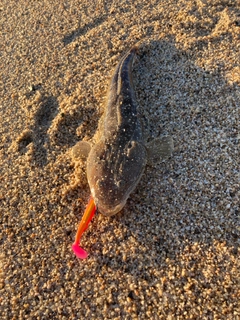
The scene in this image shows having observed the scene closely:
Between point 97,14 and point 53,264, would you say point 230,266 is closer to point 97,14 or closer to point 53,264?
point 53,264

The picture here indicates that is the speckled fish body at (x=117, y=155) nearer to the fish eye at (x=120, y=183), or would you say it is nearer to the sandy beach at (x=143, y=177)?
the fish eye at (x=120, y=183)

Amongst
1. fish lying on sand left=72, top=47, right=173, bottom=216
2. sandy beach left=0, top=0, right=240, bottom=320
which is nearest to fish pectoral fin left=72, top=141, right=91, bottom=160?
fish lying on sand left=72, top=47, right=173, bottom=216

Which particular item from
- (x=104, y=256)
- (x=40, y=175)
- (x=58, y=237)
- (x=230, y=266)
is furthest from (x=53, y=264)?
(x=230, y=266)

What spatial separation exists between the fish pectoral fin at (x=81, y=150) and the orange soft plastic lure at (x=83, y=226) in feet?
1.78

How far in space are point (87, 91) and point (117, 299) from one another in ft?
7.81

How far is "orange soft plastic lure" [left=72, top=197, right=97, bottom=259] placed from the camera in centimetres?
266

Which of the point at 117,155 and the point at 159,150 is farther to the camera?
the point at 159,150

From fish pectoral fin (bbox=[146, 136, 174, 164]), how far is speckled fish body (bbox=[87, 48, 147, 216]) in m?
0.09

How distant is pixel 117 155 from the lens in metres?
2.88

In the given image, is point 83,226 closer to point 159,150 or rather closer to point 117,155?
point 117,155

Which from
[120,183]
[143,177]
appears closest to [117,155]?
[120,183]

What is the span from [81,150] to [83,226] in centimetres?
83

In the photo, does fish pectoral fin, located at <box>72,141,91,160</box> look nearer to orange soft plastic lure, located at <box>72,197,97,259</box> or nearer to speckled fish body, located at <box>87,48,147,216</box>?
speckled fish body, located at <box>87,48,147,216</box>

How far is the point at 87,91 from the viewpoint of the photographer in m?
3.82
